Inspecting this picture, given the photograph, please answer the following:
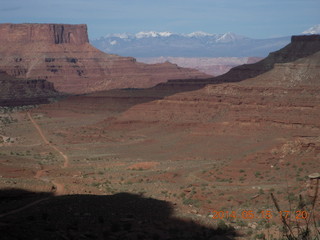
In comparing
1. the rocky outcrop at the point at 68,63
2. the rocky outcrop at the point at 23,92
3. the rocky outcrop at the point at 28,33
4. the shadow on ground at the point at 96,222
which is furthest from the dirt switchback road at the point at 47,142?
the rocky outcrop at the point at 28,33

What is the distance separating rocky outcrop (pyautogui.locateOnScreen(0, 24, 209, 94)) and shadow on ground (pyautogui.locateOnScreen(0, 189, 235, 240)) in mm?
144488

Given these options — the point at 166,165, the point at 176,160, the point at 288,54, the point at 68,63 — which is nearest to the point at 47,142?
the point at 176,160

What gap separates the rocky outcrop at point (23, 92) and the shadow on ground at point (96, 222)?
112217mm

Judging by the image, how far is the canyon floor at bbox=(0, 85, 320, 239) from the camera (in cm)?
2008

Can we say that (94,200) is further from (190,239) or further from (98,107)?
(98,107)

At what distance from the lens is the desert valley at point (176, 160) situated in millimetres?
19500

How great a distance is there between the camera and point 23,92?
143 m

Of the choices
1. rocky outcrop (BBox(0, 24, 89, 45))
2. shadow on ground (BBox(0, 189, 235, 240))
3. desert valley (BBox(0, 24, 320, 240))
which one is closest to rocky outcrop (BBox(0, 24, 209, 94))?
rocky outcrop (BBox(0, 24, 89, 45))

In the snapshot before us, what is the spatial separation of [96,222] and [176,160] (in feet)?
101

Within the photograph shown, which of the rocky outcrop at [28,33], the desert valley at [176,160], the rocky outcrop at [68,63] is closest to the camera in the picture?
the desert valley at [176,160]

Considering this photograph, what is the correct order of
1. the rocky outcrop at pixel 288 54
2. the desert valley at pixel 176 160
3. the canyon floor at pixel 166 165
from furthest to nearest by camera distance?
the rocky outcrop at pixel 288 54, the canyon floor at pixel 166 165, the desert valley at pixel 176 160

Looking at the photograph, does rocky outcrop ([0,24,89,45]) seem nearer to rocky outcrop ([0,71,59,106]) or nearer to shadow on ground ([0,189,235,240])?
rocky outcrop ([0,71,59,106])

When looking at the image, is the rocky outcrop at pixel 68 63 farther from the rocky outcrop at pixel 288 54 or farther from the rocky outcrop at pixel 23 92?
the rocky outcrop at pixel 288 54

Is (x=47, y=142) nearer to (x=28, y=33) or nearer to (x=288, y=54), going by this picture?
(x=288, y=54)
